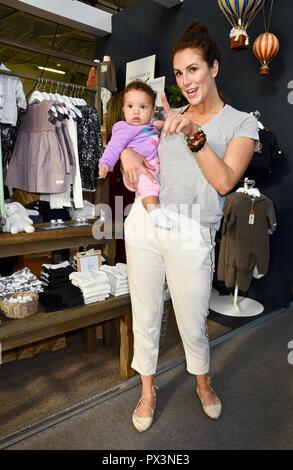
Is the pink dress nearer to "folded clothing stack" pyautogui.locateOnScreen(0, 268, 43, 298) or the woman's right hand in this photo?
"folded clothing stack" pyautogui.locateOnScreen(0, 268, 43, 298)

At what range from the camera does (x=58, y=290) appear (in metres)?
2.23

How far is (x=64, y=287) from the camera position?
2.26m

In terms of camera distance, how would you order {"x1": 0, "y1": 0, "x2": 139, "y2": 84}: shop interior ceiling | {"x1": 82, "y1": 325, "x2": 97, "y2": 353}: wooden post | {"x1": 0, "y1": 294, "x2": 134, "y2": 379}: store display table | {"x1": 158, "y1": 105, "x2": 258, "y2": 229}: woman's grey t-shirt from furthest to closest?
{"x1": 0, "y1": 0, "x2": 139, "y2": 84}: shop interior ceiling
{"x1": 82, "y1": 325, "x2": 97, "y2": 353}: wooden post
{"x1": 0, "y1": 294, "x2": 134, "y2": 379}: store display table
{"x1": 158, "y1": 105, "x2": 258, "y2": 229}: woman's grey t-shirt

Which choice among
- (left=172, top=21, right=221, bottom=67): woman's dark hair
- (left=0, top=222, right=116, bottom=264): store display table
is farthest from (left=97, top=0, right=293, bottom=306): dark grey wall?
(left=172, top=21, right=221, bottom=67): woman's dark hair

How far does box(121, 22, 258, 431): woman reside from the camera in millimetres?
1452

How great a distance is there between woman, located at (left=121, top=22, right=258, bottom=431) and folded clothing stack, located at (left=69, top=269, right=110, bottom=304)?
1.65 ft

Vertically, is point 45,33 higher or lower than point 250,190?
higher

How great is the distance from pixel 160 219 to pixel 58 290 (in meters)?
0.99

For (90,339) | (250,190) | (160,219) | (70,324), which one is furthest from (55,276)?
(250,190)

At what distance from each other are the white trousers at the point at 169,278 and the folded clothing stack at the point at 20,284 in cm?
76

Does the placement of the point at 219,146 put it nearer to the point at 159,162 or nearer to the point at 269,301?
the point at 159,162

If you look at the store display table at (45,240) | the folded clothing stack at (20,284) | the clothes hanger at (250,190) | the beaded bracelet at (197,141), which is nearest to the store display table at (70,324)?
the folded clothing stack at (20,284)

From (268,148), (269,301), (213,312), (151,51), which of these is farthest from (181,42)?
(151,51)

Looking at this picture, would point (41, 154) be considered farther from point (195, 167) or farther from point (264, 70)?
point (264, 70)
